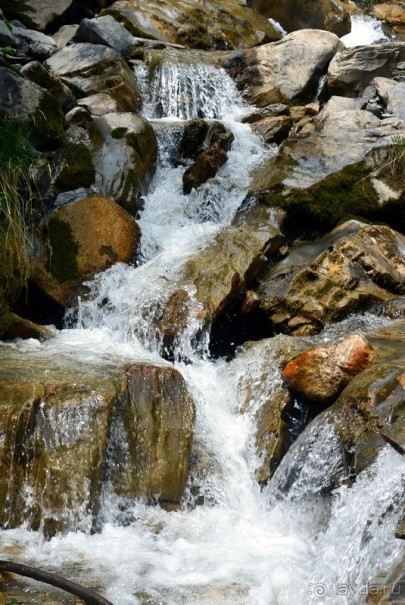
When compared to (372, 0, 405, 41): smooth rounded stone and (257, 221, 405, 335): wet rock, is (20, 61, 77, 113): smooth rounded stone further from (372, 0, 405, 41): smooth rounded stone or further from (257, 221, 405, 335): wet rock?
(372, 0, 405, 41): smooth rounded stone

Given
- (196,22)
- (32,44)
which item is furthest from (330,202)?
(196,22)

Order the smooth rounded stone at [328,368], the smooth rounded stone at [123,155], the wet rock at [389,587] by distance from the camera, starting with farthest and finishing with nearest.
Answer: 1. the smooth rounded stone at [123,155]
2. the smooth rounded stone at [328,368]
3. the wet rock at [389,587]

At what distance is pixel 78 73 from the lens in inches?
418

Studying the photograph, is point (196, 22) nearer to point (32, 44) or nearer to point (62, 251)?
point (32, 44)

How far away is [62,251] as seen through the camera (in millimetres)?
7621

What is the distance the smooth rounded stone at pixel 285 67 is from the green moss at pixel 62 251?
5670mm

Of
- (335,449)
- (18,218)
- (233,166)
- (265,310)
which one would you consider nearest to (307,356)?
(335,449)

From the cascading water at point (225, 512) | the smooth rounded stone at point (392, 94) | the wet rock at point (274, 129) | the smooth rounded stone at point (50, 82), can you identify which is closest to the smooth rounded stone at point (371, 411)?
the cascading water at point (225, 512)

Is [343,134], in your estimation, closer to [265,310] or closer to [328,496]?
[265,310]

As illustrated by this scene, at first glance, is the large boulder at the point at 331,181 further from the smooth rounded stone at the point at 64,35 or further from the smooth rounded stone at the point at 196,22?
the smooth rounded stone at the point at 196,22

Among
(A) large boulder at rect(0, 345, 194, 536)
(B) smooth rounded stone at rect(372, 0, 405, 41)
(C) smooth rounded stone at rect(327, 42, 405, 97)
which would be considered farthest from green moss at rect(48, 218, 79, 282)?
(B) smooth rounded stone at rect(372, 0, 405, 41)

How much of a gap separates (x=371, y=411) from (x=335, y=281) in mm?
2473

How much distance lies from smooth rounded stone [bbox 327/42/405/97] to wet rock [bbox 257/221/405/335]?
17.1 ft

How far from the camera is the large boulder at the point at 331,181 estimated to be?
28.1 feet
